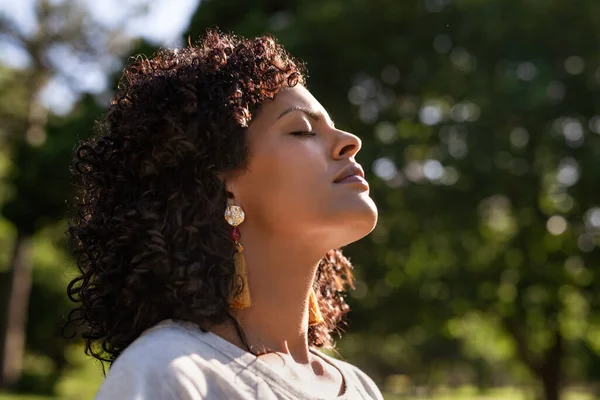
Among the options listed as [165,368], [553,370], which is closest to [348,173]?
[165,368]

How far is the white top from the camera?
1.60 metres

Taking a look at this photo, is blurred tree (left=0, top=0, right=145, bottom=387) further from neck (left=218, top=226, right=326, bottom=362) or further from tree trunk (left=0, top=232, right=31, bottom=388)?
neck (left=218, top=226, right=326, bottom=362)

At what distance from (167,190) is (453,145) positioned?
12.7 metres

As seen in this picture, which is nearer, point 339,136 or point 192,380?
point 192,380

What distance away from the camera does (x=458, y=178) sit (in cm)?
1416

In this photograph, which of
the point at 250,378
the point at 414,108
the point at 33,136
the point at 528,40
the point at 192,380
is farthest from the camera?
the point at 33,136

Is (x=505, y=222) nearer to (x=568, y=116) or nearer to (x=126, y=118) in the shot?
(x=568, y=116)

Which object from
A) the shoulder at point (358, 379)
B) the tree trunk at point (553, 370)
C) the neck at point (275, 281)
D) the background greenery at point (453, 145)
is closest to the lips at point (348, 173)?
the neck at point (275, 281)

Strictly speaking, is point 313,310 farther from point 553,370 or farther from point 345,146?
point 553,370

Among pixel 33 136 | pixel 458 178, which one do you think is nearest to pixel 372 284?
pixel 458 178

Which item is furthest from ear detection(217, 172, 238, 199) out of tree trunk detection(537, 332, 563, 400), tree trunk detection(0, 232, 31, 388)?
tree trunk detection(0, 232, 31, 388)

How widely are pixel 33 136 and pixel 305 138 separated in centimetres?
1989

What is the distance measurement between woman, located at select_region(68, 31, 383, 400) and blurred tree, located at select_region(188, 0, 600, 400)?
11.1 metres

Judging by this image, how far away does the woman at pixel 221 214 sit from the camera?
1854 millimetres
